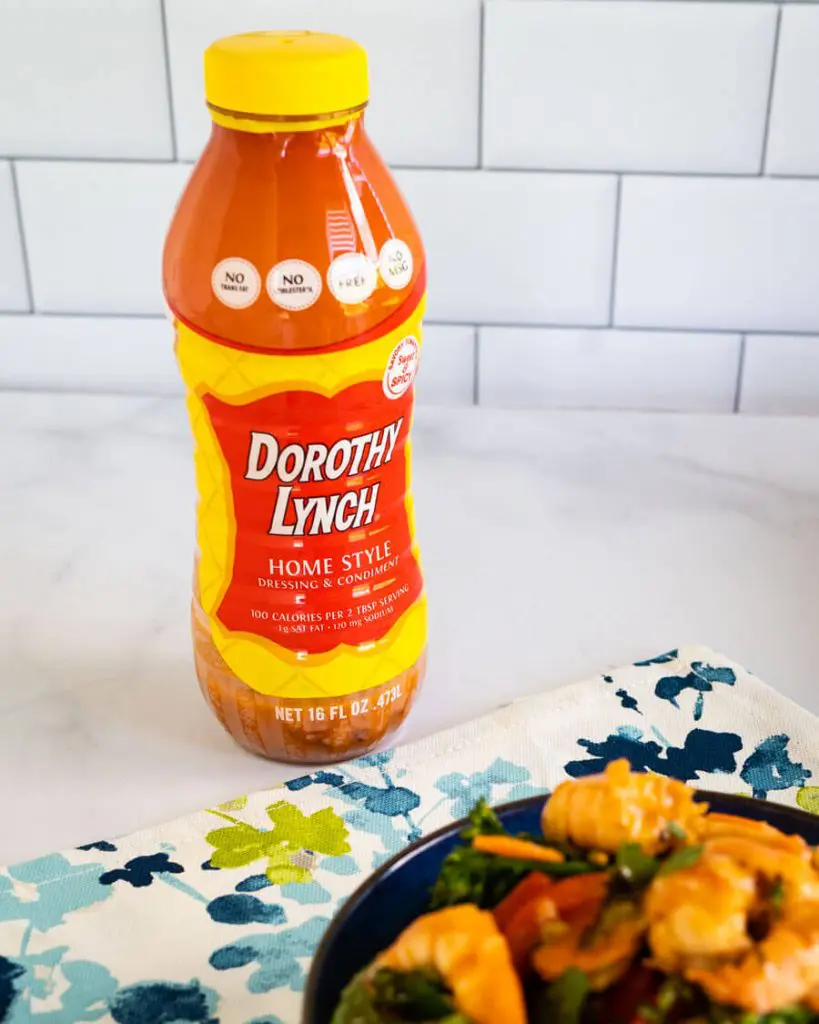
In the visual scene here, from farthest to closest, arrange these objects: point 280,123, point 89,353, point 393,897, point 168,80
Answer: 1. point 89,353
2. point 168,80
3. point 280,123
4. point 393,897

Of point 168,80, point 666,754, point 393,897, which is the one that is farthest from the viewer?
point 168,80

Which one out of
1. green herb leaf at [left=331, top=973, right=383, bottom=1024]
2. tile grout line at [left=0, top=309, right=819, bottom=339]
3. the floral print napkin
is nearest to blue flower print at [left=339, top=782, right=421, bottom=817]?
the floral print napkin

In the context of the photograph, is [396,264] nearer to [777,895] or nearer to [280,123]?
[280,123]

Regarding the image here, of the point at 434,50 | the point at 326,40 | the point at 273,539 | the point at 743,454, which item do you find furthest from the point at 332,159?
the point at 743,454

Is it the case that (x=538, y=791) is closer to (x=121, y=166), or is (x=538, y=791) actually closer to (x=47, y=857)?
(x=47, y=857)

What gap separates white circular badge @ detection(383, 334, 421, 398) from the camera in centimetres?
58

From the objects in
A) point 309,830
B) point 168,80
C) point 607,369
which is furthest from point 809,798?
point 168,80

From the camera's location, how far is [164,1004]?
0.51m

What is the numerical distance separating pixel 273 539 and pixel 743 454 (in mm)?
492

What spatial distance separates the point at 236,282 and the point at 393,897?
0.27 meters

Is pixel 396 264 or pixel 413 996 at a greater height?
pixel 396 264

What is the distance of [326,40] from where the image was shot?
567 millimetres

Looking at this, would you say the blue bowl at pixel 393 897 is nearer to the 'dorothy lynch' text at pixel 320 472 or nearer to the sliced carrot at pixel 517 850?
the sliced carrot at pixel 517 850

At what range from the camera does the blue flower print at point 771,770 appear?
0.61 metres
